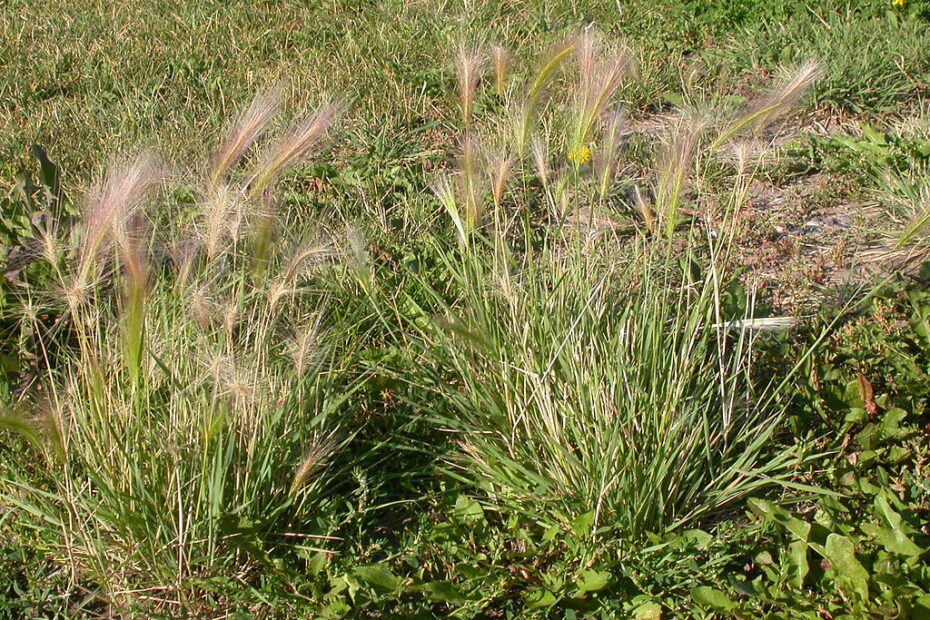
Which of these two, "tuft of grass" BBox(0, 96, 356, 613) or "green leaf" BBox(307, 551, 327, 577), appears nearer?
"tuft of grass" BBox(0, 96, 356, 613)

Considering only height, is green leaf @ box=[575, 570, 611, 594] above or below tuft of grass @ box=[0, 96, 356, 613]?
below

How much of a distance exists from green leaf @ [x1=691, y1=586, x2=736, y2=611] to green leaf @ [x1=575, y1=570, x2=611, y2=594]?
188 mm

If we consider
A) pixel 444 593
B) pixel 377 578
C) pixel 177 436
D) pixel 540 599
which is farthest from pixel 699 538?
A: pixel 177 436

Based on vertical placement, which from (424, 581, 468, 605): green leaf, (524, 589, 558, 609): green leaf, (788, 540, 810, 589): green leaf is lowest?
(788, 540, 810, 589): green leaf

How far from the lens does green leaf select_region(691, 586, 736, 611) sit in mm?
1984

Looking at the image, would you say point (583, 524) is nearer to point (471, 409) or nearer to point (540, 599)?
point (540, 599)

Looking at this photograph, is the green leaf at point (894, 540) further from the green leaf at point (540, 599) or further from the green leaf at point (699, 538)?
the green leaf at point (540, 599)

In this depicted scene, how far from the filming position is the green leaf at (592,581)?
2051 millimetres

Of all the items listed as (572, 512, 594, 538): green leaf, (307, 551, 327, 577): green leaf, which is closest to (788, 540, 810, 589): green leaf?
(572, 512, 594, 538): green leaf

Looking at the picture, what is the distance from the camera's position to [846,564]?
1981 mm

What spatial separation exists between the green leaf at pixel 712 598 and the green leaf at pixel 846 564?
9.1 inches

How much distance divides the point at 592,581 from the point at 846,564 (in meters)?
0.53

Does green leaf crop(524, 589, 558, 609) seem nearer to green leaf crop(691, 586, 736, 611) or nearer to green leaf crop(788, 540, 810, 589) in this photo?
green leaf crop(691, 586, 736, 611)

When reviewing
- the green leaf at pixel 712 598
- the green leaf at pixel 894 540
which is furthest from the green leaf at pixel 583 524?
the green leaf at pixel 894 540
